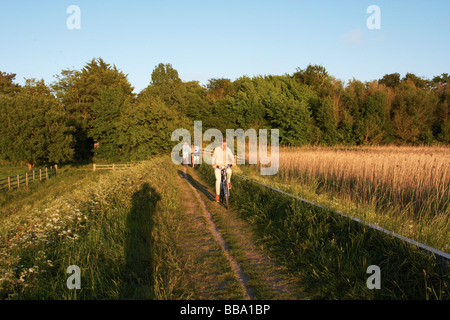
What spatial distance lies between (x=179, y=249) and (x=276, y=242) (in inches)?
73.4

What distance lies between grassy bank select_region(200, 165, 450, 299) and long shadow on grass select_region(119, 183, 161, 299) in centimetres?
218

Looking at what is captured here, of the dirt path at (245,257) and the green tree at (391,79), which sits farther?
the green tree at (391,79)

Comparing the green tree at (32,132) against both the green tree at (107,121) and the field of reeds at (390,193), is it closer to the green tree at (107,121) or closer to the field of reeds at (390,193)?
the green tree at (107,121)

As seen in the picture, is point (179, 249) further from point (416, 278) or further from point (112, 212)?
point (416, 278)

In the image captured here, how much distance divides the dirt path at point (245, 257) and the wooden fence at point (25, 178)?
2809cm

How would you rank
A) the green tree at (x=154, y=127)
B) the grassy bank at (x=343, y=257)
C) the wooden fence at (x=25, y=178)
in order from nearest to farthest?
the grassy bank at (x=343, y=257), the wooden fence at (x=25, y=178), the green tree at (x=154, y=127)

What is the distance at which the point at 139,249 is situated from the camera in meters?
5.29

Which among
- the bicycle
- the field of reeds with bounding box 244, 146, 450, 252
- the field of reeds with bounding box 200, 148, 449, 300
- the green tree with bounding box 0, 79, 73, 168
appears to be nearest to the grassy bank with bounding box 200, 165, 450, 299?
the field of reeds with bounding box 200, 148, 449, 300

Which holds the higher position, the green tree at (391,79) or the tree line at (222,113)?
the green tree at (391,79)

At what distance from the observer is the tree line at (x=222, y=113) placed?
38.2 meters

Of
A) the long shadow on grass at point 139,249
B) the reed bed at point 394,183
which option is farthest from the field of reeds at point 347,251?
the long shadow on grass at point 139,249

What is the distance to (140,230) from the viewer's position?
6.28 metres
